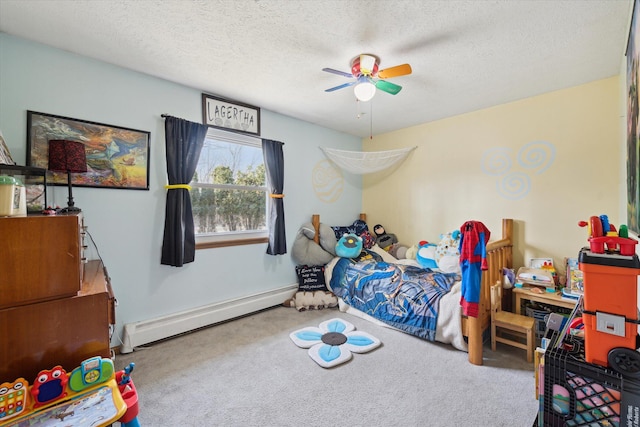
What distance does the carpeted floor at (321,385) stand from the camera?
5.38 ft

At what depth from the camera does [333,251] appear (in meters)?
3.63

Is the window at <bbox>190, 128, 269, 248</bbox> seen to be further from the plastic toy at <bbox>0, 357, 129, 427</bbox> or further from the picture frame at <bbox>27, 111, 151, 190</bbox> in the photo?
the plastic toy at <bbox>0, 357, 129, 427</bbox>

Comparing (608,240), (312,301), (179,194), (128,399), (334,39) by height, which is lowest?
(312,301)

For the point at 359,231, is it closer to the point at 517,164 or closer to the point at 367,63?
the point at 517,164

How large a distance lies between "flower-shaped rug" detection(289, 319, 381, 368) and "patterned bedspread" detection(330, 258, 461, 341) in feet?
1.02

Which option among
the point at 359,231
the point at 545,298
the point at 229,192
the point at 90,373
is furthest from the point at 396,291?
the point at 90,373

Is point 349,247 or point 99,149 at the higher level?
point 99,149

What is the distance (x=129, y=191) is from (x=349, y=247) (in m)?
2.40

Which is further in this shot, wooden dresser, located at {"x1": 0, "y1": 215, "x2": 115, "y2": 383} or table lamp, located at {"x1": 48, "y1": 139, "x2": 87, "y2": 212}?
table lamp, located at {"x1": 48, "y1": 139, "x2": 87, "y2": 212}

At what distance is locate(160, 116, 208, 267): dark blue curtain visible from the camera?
251 cm

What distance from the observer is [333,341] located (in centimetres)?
250

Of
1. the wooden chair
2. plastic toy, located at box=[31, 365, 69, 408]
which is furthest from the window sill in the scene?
the wooden chair

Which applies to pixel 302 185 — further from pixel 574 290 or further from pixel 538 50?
pixel 574 290

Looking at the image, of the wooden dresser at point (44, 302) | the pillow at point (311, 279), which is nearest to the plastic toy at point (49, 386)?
the wooden dresser at point (44, 302)
